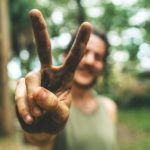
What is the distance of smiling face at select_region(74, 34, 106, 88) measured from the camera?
243 cm

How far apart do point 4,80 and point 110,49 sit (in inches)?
128

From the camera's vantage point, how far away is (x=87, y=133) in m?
2.39

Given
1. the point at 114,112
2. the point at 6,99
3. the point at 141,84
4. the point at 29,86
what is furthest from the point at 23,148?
the point at 141,84

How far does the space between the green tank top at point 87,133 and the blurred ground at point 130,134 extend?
356 cm

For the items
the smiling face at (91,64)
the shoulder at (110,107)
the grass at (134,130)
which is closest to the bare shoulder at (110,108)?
the shoulder at (110,107)

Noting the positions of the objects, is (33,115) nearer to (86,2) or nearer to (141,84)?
(86,2)

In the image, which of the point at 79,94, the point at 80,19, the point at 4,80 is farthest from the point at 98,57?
the point at 80,19

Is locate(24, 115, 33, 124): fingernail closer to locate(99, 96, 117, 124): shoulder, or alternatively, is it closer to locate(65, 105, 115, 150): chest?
locate(65, 105, 115, 150): chest

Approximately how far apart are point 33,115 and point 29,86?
117 mm

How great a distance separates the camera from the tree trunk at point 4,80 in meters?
7.73

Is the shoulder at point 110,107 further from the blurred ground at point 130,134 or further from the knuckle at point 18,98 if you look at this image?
the blurred ground at point 130,134

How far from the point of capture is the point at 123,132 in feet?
34.7

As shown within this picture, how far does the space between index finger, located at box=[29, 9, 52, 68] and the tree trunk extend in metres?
6.30

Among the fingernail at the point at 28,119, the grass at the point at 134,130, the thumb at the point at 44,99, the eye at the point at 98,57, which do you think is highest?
the thumb at the point at 44,99
